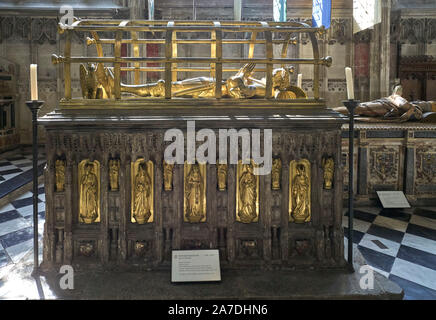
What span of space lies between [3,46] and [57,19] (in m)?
1.57

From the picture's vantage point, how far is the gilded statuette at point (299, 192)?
287 centimetres

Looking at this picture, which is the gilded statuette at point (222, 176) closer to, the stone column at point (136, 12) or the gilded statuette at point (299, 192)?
the gilded statuette at point (299, 192)

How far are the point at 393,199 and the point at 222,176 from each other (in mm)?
3443

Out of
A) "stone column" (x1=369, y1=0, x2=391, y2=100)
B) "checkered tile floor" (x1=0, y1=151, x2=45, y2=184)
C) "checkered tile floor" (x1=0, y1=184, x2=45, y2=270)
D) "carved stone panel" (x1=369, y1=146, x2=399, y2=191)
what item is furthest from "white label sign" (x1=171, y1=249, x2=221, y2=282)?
"stone column" (x1=369, y1=0, x2=391, y2=100)

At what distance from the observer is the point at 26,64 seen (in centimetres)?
940

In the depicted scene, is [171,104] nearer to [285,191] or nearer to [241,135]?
[241,135]

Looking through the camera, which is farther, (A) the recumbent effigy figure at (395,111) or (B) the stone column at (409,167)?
(A) the recumbent effigy figure at (395,111)

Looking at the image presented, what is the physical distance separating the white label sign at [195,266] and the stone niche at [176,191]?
0.10 metres

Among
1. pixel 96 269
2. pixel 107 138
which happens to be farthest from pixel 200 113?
pixel 96 269

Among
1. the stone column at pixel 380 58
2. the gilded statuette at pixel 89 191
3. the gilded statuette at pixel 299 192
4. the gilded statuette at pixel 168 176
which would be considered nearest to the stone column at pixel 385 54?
the stone column at pixel 380 58

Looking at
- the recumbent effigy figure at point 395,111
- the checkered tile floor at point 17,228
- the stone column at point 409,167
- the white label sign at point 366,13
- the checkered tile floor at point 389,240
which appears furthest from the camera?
the white label sign at point 366,13

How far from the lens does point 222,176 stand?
9.25 ft

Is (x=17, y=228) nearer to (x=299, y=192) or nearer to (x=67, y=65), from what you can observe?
(x=67, y=65)
